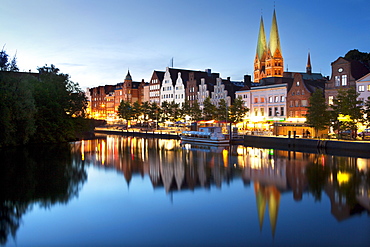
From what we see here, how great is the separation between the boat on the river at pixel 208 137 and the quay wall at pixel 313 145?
12.3 ft

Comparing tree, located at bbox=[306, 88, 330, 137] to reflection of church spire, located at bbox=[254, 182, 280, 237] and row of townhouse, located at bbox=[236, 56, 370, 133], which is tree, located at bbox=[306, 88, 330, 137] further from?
reflection of church spire, located at bbox=[254, 182, 280, 237]

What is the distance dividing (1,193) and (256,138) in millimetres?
42485

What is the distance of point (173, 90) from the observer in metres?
120

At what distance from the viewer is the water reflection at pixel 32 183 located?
21.0 meters

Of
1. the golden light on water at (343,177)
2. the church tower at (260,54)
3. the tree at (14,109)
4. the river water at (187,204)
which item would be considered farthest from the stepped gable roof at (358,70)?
the church tower at (260,54)

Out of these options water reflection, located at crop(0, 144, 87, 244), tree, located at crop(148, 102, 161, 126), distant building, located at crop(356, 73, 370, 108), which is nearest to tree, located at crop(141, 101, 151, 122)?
tree, located at crop(148, 102, 161, 126)

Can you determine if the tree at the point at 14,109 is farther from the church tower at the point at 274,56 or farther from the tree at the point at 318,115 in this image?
the church tower at the point at 274,56

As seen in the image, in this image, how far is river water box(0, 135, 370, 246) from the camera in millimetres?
17281

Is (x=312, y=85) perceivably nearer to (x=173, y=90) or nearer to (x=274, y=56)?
(x=173, y=90)

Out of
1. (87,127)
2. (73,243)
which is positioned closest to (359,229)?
(73,243)

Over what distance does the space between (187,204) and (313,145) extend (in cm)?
3372

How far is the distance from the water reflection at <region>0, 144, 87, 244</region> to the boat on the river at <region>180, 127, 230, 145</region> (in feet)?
88.0

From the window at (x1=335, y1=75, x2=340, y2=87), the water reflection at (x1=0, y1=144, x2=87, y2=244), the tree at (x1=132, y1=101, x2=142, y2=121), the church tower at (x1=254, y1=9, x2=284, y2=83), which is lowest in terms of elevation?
the water reflection at (x1=0, y1=144, x2=87, y2=244)

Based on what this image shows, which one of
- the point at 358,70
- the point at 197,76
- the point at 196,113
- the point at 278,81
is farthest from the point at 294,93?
the point at 197,76
